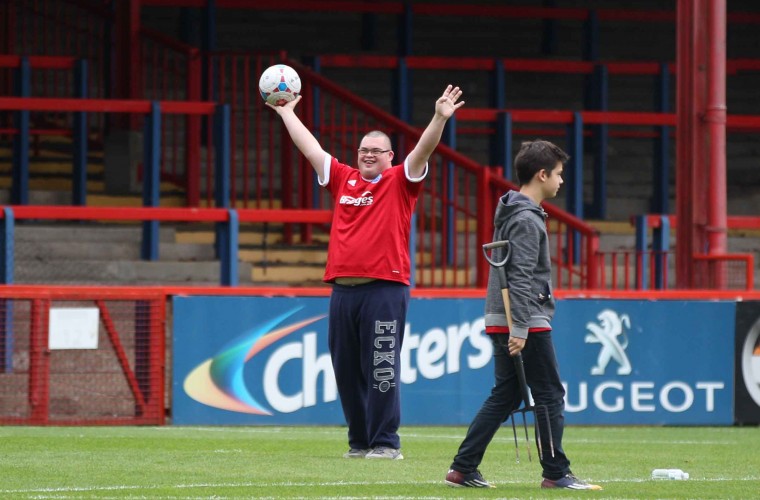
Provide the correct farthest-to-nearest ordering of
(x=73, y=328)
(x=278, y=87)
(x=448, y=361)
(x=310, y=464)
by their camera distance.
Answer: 1. (x=448, y=361)
2. (x=73, y=328)
3. (x=278, y=87)
4. (x=310, y=464)

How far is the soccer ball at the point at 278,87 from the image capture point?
30.3ft

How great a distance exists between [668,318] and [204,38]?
8820mm

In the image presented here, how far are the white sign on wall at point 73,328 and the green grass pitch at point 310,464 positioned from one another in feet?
2.69

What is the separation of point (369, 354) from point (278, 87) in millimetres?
1602

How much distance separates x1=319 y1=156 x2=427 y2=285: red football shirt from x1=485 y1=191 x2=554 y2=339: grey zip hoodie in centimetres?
156

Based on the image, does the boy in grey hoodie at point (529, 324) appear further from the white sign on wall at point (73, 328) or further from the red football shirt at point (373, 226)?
the white sign on wall at point (73, 328)

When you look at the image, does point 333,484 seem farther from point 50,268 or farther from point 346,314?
point 50,268

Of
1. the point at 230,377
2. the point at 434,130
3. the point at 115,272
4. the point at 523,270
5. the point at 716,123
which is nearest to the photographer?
the point at 523,270

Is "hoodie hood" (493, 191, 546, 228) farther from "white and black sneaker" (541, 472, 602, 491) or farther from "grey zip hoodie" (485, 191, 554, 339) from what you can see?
"white and black sneaker" (541, 472, 602, 491)

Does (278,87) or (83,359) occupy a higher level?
(278,87)

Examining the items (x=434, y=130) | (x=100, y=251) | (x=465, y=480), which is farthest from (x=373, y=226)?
(x=100, y=251)

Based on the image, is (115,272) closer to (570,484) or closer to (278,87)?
(278,87)

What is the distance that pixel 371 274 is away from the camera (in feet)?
29.5

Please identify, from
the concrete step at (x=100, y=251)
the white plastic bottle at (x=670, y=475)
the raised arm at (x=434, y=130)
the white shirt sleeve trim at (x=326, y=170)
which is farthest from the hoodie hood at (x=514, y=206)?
the concrete step at (x=100, y=251)
